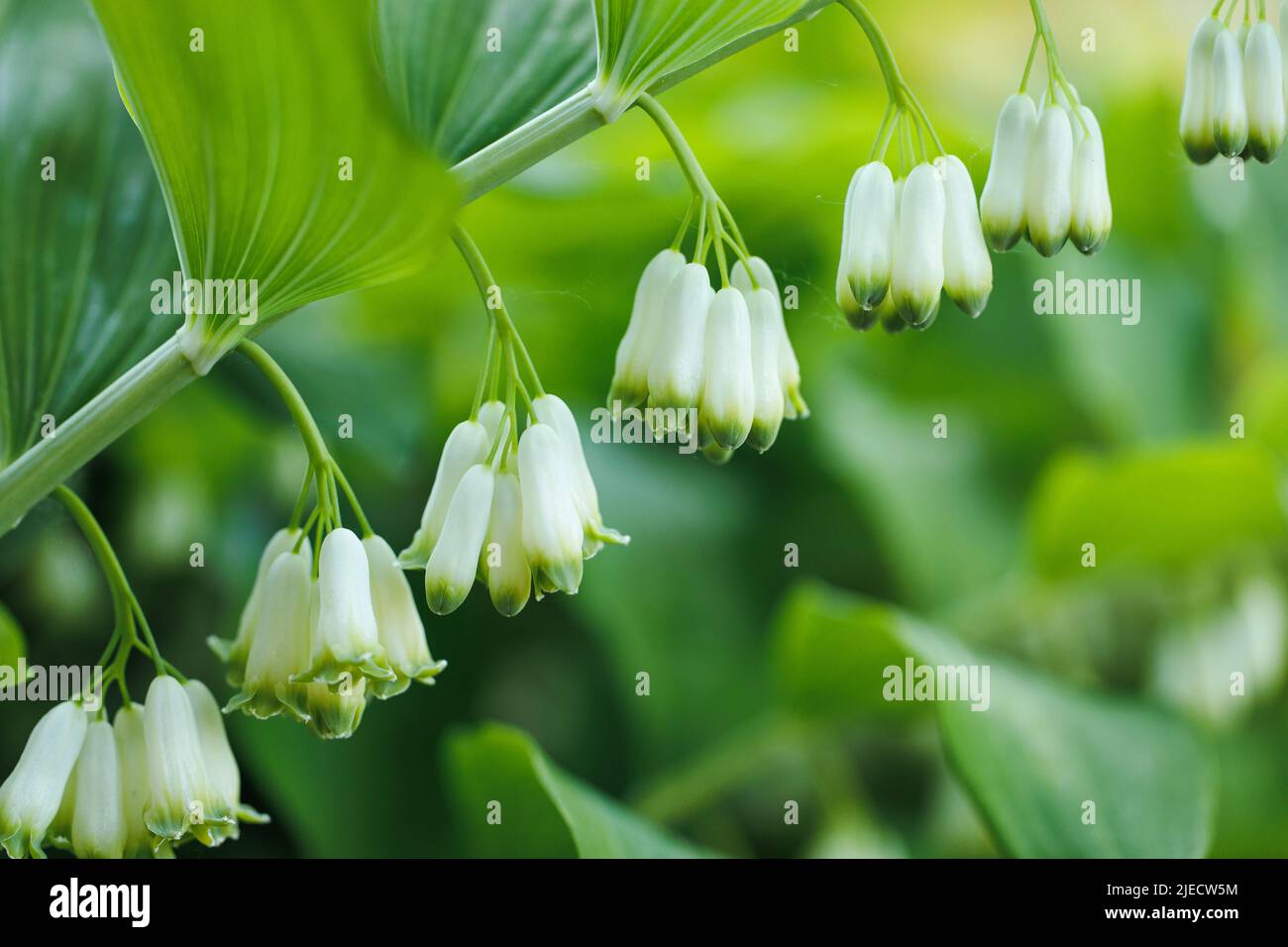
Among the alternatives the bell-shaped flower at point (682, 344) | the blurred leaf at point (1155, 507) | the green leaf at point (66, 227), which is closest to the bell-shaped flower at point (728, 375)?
the bell-shaped flower at point (682, 344)

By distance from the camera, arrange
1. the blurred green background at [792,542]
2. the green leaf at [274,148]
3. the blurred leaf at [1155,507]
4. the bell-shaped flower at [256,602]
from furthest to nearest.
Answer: the blurred leaf at [1155,507], the blurred green background at [792,542], the bell-shaped flower at [256,602], the green leaf at [274,148]

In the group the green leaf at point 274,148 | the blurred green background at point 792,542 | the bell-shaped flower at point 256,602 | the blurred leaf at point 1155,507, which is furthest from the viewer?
the blurred leaf at point 1155,507

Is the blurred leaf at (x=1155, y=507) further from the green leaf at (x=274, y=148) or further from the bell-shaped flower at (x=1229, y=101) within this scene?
the green leaf at (x=274, y=148)

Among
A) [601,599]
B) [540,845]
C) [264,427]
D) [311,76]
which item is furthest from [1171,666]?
[311,76]

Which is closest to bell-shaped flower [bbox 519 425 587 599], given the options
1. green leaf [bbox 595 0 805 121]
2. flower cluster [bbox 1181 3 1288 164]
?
green leaf [bbox 595 0 805 121]

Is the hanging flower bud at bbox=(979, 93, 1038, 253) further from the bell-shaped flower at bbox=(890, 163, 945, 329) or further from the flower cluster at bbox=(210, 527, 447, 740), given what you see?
the flower cluster at bbox=(210, 527, 447, 740)

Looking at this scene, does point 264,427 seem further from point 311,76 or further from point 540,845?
point 311,76

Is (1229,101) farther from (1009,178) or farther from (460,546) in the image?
(460,546)
